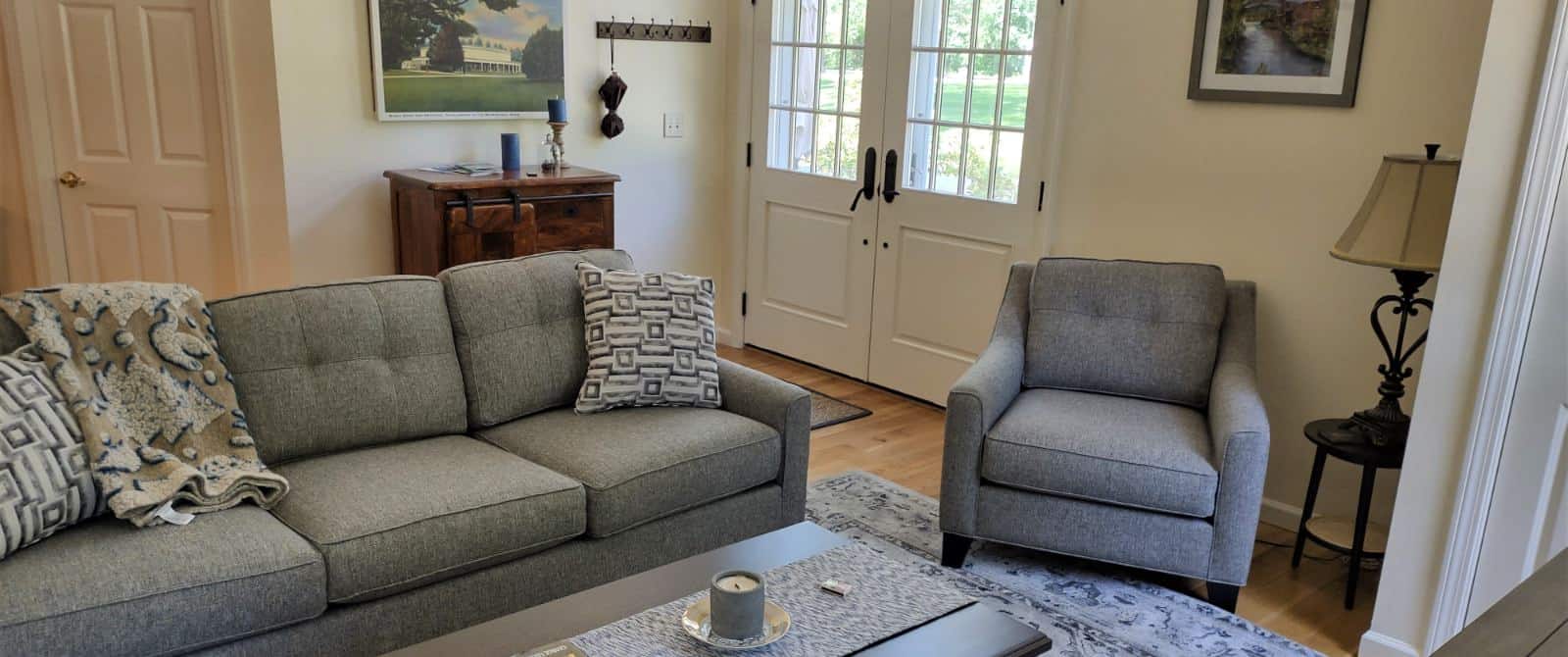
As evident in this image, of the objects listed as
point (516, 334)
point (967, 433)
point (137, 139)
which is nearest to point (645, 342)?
point (516, 334)

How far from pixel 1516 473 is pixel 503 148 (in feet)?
10.9

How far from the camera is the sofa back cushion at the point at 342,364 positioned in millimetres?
2438

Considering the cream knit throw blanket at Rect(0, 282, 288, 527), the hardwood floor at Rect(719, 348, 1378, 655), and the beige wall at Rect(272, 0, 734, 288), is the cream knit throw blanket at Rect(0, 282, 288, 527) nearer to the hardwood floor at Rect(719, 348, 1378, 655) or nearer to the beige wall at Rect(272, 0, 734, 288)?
the beige wall at Rect(272, 0, 734, 288)

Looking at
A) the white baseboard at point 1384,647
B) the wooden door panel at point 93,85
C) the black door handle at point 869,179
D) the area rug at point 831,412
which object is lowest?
the area rug at point 831,412

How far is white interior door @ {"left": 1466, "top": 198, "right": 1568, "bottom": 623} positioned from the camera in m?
2.15

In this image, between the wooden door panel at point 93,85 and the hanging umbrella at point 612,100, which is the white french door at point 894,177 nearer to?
the hanging umbrella at point 612,100

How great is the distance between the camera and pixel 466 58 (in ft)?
13.7

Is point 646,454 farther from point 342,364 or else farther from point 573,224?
point 573,224

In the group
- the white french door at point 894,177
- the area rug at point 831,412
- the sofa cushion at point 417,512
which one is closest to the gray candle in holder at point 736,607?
the sofa cushion at point 417,512

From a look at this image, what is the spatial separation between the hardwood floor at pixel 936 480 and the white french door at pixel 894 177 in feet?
0.46

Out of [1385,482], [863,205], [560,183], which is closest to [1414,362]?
[1385,482]

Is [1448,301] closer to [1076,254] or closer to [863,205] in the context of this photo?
[1076,254]

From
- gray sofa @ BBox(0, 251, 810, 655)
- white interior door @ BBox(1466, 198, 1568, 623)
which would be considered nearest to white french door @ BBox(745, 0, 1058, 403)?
gray sofa @ BBox(0, 251, 810, 655)

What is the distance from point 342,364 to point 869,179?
2.42 m
